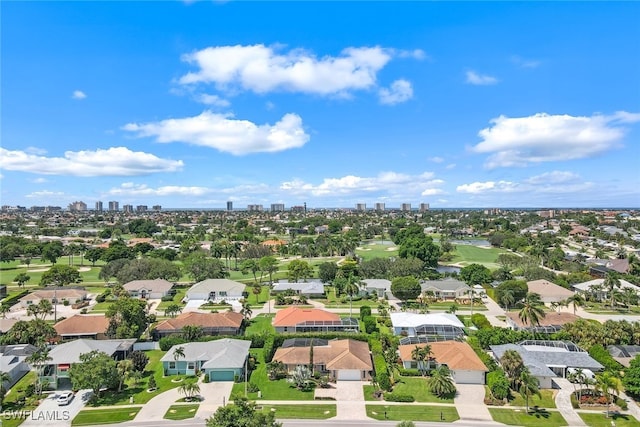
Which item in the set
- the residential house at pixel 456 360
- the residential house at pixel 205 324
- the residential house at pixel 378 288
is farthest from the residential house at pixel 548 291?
the residential house at pixel 205 324

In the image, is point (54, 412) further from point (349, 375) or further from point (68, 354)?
point (349, 375)

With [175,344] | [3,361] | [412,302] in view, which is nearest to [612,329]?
[412,302]

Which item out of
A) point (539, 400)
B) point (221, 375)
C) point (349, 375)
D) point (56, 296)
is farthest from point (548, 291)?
point (56, 296)

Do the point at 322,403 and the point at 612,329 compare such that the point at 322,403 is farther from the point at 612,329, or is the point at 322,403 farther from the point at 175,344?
the point at 612,329

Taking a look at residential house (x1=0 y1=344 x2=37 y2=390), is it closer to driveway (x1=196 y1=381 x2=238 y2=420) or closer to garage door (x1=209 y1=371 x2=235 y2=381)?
driveway (x1=196 y1=381 x2=238 y2=420)

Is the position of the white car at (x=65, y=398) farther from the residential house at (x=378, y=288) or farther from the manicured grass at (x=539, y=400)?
the residential house at (x=378, y=288)
